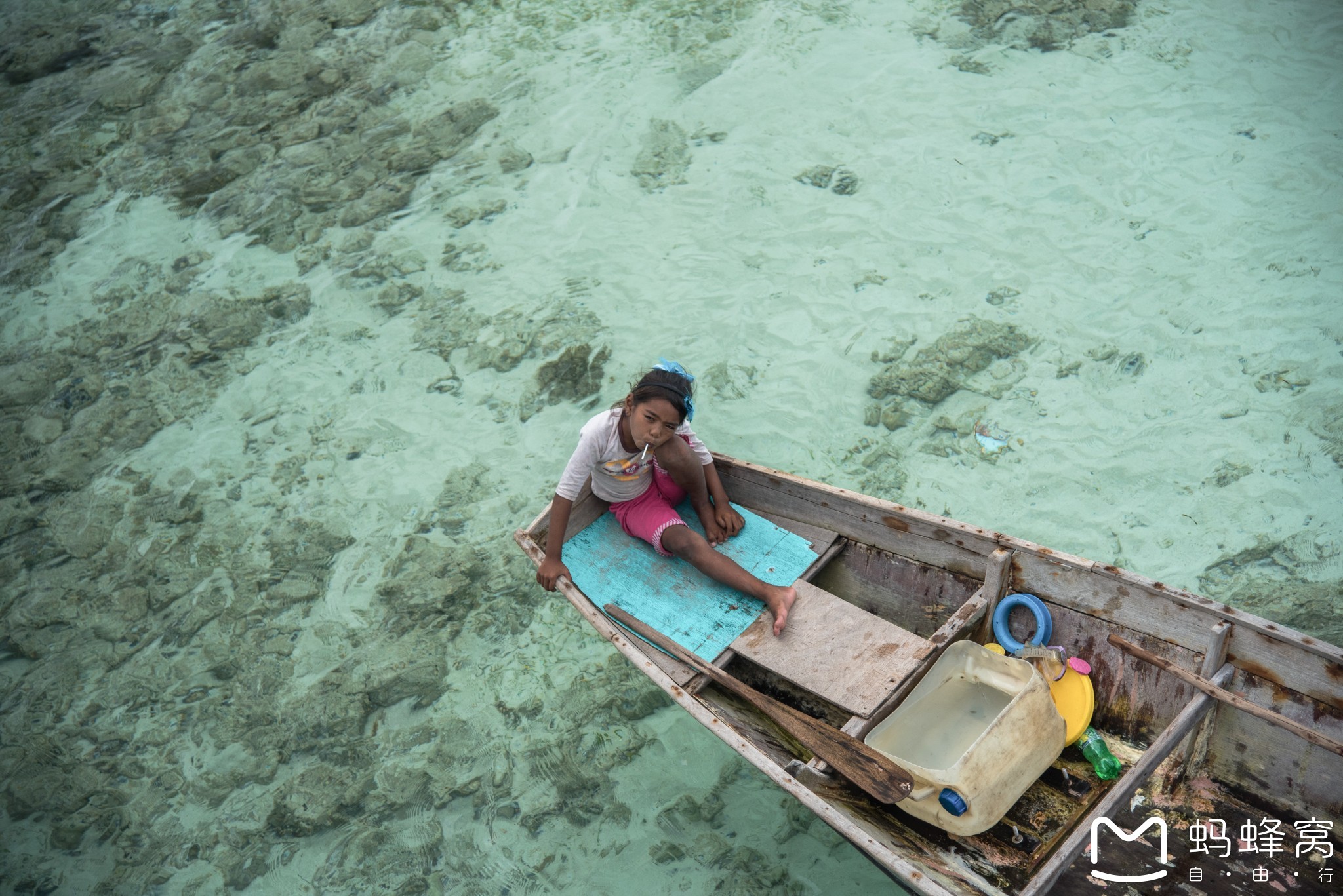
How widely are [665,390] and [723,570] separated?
101 centimetres

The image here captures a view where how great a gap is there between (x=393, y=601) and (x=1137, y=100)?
772cm

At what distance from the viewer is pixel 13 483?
7352 mm

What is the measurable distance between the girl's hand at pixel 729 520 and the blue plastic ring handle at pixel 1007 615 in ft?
4.58

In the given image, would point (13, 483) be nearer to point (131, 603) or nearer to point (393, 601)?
point (131, 603)

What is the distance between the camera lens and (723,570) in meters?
4.66

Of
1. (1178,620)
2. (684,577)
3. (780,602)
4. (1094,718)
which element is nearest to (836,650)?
(780,602)

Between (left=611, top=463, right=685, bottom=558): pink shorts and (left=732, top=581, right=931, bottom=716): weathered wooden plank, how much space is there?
71 cm

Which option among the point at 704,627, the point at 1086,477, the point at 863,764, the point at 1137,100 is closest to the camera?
the point at 863,764

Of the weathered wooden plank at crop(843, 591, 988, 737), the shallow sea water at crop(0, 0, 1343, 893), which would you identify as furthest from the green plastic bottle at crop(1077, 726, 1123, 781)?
the shallow sea water at crop(0, 0, 1343, 893)

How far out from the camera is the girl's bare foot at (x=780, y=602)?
14.7 ft

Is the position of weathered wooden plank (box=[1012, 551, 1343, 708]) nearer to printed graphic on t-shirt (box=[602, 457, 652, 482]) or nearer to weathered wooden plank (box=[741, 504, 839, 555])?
weathered wooden plank (box=[741, 504, 839, 555])

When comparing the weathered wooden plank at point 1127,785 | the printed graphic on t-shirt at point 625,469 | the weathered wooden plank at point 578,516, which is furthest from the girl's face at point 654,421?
the weathered wooden plank at point 1127,785

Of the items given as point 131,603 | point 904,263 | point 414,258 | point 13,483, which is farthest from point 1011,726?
point 13,483

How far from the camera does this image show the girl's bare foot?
4480 millimetres
